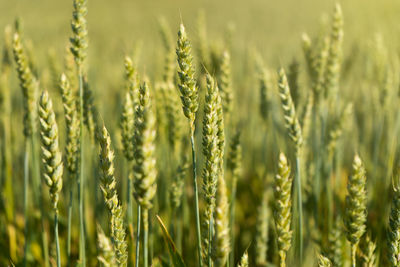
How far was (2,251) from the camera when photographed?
1818 mm

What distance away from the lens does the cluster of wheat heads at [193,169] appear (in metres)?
1.05

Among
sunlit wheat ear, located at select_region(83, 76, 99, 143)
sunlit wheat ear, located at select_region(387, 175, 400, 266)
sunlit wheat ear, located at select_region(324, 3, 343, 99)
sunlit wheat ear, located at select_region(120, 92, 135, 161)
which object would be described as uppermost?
sunlit wheat ear, located at select_region(324, 3, 343, 99)

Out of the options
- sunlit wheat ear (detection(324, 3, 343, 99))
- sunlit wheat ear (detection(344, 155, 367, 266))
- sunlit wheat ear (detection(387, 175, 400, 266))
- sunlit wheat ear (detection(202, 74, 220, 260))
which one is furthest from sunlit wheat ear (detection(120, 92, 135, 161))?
sunlit wheat ear (detection(324, 3, 343, 99))

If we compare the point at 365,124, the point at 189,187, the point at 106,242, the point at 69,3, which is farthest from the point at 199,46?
the point at 69,3

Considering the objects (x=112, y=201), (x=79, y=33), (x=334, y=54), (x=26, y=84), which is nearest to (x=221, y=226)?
(x=112, y=201)

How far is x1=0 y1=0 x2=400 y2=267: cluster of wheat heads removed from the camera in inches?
41.3

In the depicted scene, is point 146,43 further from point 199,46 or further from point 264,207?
point 264,207

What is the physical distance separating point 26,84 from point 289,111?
1001mm

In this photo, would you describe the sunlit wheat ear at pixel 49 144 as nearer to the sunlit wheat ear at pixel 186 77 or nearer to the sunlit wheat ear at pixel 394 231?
the sunlit wheat ear at pixel 186 77

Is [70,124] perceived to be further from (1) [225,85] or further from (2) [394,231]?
(2) [394,231]

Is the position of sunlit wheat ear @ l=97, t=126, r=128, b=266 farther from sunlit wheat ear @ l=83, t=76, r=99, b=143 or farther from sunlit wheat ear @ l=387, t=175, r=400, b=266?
sunlit wheat ear @ l=387, t=175, r=400, b=266

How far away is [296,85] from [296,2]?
890 centimetres

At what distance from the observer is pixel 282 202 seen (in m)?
1.06

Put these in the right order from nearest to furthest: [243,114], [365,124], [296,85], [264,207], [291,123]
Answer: [291,123] < [264,207] < [296,85] < [365,124] < [243,114]
